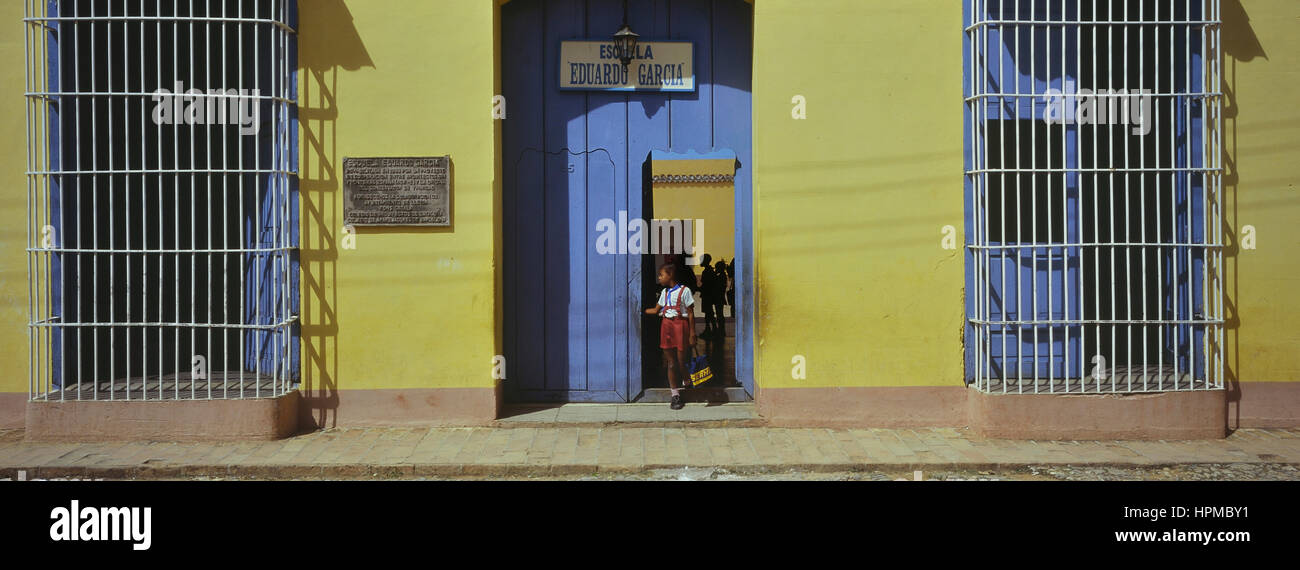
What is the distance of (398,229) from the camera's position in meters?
7.36

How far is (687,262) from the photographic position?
8469 millimetres

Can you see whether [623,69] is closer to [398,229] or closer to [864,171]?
[864,171]

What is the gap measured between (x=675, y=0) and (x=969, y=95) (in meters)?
2.55

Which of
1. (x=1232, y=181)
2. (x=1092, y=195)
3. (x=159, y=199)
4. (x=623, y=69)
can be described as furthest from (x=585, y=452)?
(x=1232, y=181)

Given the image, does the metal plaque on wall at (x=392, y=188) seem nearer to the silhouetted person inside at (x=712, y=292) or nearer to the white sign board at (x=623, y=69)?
the white sign board at (x=623, y=69)

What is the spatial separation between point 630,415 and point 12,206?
5.02 m

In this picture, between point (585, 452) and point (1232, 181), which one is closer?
point (585, 452)

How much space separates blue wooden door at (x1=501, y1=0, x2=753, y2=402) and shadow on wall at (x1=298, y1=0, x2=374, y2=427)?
1375 mm

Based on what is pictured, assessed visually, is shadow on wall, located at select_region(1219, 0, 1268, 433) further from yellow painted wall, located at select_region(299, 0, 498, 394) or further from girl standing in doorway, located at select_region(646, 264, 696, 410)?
yellow painted wall, located at select_region(299, 0, 498, 394)

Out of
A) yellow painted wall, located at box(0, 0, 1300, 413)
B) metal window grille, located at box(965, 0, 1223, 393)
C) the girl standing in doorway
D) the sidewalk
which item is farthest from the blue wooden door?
metal window grille, located at box(965, 0, 1223, 393)

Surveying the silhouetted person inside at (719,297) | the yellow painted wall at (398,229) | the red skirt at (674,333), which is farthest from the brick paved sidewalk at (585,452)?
the silhouetted person inside at (719,297)

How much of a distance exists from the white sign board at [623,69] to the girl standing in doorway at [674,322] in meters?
1.56

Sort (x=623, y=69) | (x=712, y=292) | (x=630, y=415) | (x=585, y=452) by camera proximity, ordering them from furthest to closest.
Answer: (x=712, y=292), (x=623, y=69), (x=630, y=415), (x=585, y=452)

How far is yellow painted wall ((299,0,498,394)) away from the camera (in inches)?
287
